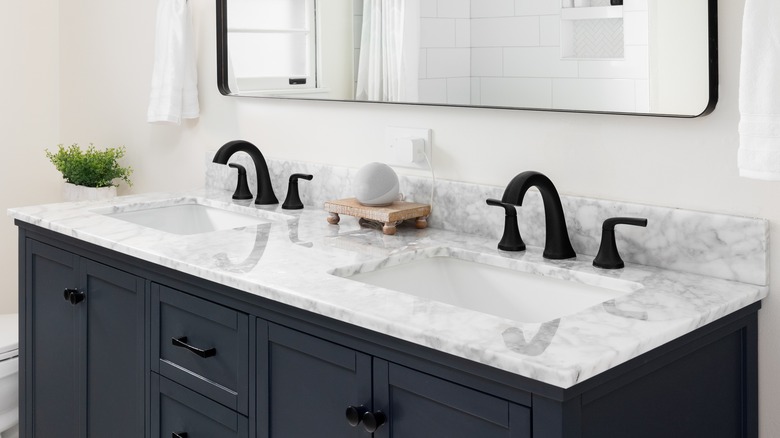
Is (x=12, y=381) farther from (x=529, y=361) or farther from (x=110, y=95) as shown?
(x=529, y=361)

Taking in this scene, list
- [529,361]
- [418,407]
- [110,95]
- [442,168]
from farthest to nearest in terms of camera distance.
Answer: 1. [110,95]
2. [442,168]
3. [418,407]
4. [529,361]

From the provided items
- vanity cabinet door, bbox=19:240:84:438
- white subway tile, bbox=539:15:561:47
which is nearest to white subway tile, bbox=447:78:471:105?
white subway tile, bbox=539:15:561:47

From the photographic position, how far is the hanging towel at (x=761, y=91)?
1.30 m

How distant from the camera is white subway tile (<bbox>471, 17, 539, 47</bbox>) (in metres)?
1.82

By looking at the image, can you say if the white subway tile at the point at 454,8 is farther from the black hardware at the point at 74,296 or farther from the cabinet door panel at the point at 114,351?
the black hardware at the point at 74,296

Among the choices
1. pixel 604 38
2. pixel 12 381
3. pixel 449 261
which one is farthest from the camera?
pixel 12 381

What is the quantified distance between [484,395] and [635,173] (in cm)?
67

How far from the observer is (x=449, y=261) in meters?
1.86

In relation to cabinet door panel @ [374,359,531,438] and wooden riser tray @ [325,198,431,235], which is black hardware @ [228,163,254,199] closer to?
wooden riser tray @ [325,198,431,235]

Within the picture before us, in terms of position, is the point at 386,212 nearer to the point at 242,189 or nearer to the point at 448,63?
the point at 448,63

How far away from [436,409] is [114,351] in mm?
1022

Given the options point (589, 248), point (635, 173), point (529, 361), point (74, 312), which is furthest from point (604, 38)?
point (74, 312)

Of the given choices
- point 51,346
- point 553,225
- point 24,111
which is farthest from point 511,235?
point 24,111

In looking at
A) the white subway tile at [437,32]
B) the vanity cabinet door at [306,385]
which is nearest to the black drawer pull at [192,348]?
the vanity cabinet door at [306,385]
